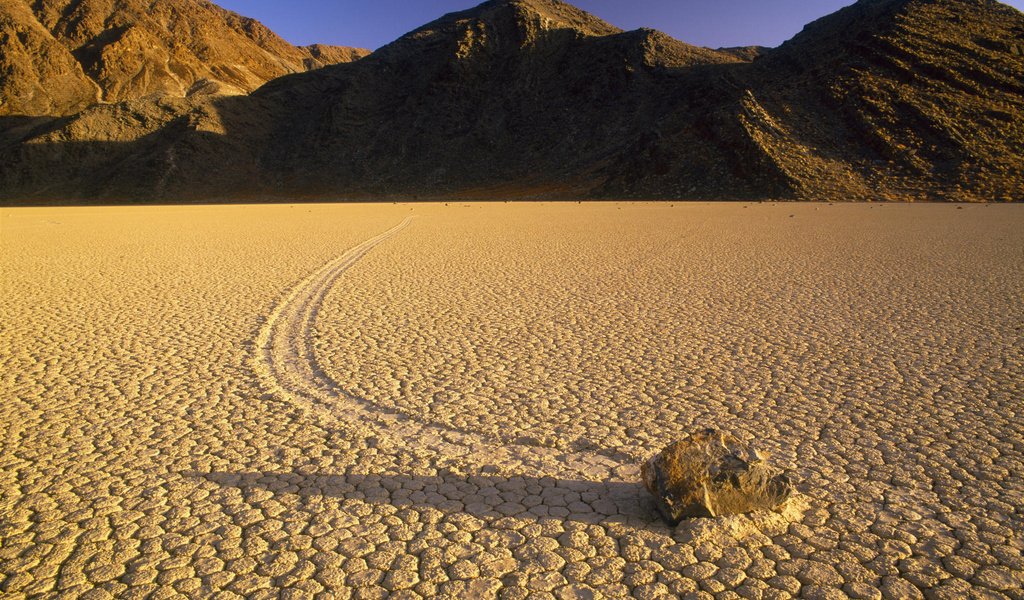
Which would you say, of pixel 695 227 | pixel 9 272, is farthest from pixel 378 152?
pixel 9 272

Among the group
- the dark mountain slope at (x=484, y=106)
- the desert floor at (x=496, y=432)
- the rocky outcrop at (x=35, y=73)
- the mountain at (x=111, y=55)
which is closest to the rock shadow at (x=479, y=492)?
the desert floor at (x=496, y=432)

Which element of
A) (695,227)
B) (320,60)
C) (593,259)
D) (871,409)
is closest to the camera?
(871,409)

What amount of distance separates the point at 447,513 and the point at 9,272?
1119 centimetres

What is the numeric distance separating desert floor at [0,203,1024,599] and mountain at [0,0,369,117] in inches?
3165

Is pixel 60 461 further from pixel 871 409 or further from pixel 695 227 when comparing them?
pixel 695 227

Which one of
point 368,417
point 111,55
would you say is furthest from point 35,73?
point 368,417

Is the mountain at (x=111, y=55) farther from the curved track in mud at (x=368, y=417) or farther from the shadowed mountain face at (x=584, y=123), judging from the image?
the curved track in mud at (x=368, y=417)

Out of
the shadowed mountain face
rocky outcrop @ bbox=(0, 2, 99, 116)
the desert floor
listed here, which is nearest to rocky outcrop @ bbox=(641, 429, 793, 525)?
the desert floor

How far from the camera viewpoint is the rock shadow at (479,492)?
10.2 feet

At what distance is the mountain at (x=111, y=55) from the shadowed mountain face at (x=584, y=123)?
2.49 m

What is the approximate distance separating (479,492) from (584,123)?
5404 centimetres

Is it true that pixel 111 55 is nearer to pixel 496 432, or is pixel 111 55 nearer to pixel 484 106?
pixel 484 106

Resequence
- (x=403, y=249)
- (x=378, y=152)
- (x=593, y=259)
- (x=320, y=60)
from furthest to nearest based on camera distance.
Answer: (x=320, y=60) < (x=378, y=152) < (x=403, y=249) < (x=593, y=259)

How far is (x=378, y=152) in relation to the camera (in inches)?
2271
